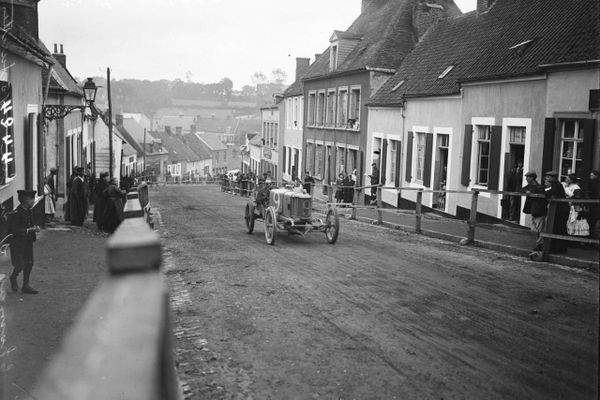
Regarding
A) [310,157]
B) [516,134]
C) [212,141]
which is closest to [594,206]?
[516,134]

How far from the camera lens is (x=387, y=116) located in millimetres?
27500

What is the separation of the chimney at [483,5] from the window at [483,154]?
713 centimetres

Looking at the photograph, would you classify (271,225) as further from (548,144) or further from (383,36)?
(383,36)

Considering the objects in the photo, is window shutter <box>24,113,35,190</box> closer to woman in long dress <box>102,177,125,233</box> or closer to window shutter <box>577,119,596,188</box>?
woman in long dress <box>102,177,125,233</box>

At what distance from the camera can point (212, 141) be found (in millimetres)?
103250

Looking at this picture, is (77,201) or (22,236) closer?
(22,236)

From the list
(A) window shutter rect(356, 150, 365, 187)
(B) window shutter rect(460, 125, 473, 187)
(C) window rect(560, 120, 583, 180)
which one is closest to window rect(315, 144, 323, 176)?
(A) window shutter rect(356, 150, 365, 187)

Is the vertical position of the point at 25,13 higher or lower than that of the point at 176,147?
higher

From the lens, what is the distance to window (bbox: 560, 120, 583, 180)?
14289 mm

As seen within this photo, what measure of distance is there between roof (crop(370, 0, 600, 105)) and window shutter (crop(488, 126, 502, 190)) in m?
1.58

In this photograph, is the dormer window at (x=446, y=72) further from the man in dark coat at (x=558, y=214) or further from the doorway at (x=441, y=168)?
the man in dark coat at (x=558, y=214)

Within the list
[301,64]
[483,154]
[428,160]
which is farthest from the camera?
[301,64]

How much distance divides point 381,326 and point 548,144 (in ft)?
32.1

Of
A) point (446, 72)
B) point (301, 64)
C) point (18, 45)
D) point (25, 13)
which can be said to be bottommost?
point (18, 45)
